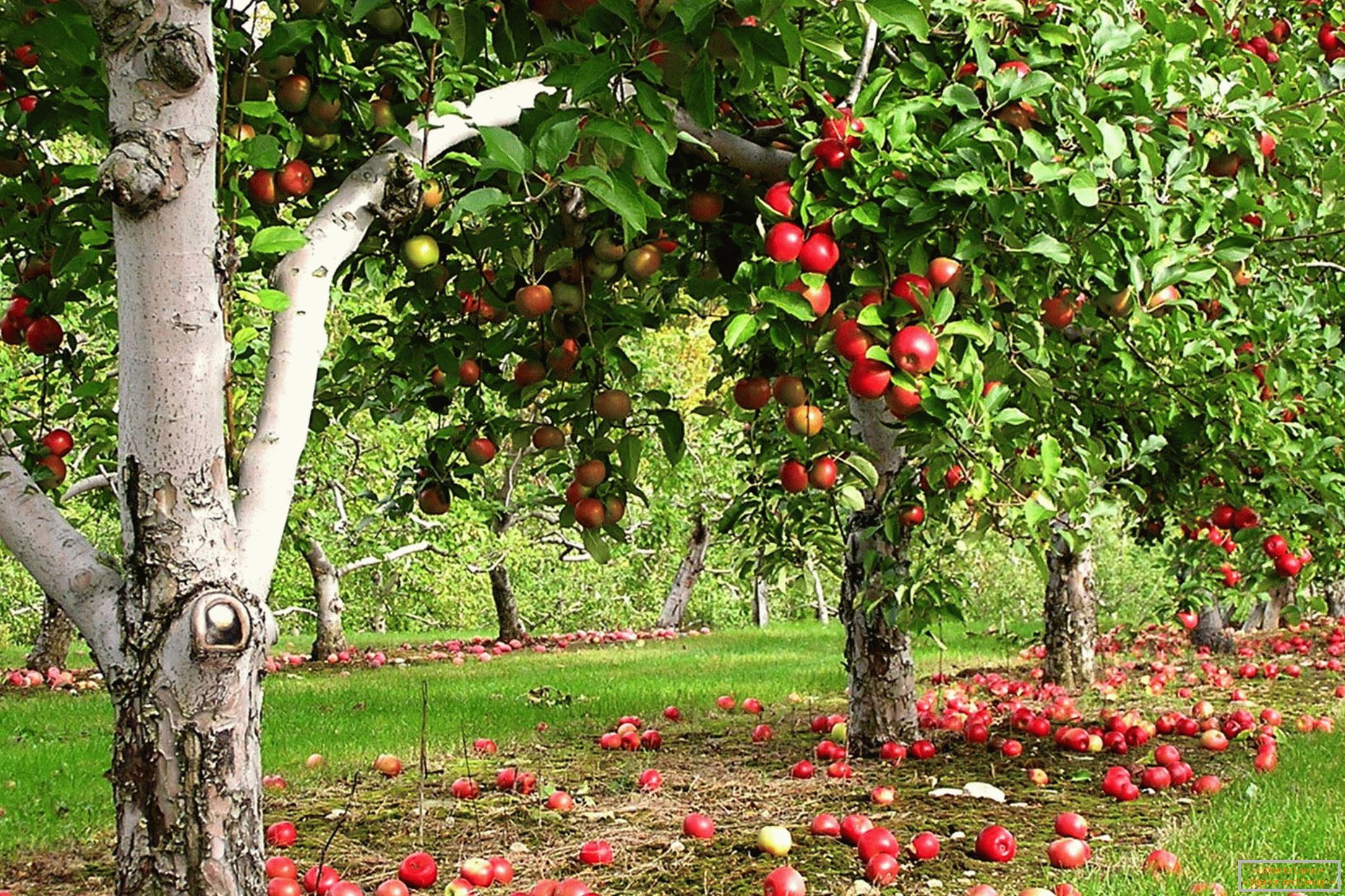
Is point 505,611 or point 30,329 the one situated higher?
point 30,329

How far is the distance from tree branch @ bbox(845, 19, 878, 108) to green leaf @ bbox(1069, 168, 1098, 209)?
0.57 m

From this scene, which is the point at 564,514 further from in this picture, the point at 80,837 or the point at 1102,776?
the point at 1102,776

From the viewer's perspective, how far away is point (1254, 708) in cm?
679

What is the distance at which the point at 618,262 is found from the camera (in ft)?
10.5

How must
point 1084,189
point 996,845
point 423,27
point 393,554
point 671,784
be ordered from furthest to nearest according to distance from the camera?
point 393,554
point 671,784
point 996,845
point 423,27
point 1084,189

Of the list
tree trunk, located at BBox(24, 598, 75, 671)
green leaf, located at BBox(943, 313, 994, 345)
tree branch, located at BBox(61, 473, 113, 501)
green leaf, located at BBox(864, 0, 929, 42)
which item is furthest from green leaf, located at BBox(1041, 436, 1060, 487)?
tree trunk, located at BBox(24, 598, 75, 671)

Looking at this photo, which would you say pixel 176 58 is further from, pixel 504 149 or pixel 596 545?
pixel 596 545

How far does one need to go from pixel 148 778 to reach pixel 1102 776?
12.7 feet

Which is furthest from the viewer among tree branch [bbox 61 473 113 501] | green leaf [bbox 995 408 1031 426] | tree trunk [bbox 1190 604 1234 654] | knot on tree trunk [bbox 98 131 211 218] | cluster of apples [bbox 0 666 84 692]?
tree trunk [bbox 1190 604 1234 654]

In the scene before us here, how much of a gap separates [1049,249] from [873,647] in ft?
9.68

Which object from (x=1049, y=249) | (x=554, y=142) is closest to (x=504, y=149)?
(x=554, y=142)

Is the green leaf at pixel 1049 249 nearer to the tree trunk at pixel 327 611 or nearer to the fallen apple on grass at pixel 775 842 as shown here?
the fallen apple on grass at pixel 775 842

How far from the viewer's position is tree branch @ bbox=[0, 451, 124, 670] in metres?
2.16

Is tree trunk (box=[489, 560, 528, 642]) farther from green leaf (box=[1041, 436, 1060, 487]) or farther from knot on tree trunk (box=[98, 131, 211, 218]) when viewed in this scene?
knot on tree trunk (box=[98, 131, 211, 218])
